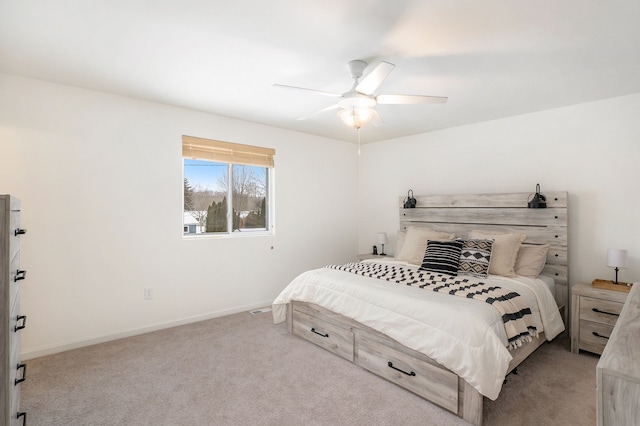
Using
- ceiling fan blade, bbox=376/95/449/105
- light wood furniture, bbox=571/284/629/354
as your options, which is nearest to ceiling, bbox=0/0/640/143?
ceiling fan blade, bbox=376/95/449/105

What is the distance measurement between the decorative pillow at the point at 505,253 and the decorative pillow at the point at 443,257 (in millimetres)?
335

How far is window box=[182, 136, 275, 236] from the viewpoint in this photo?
387 cm

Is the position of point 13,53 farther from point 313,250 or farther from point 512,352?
point 512,352

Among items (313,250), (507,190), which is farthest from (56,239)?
(507,190)

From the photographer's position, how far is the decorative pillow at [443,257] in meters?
3.30

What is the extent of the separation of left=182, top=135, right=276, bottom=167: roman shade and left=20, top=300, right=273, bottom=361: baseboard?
181 cm

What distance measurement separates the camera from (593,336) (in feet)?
9.45

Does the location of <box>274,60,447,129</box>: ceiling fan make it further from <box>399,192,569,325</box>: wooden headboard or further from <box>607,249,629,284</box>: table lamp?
<box>607,249,629,284</box>: table lamp

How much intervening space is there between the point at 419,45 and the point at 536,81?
132 cm

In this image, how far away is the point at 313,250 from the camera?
4.91m

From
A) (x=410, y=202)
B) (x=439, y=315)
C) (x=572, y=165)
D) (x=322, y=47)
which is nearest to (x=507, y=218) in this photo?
(x=572, y=165)

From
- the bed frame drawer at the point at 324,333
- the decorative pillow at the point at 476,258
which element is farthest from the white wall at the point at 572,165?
the bed frame drawer at the point at 324,333

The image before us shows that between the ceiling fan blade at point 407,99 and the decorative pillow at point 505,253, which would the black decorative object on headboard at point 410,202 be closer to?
the decorative pillow at point 505,253

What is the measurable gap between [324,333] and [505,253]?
196cm
